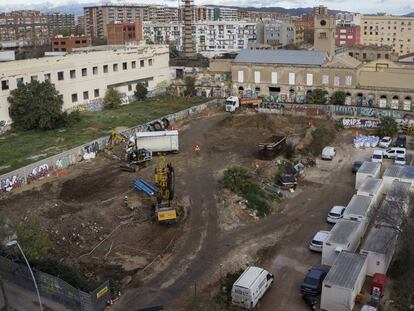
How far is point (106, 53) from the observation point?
6034cm

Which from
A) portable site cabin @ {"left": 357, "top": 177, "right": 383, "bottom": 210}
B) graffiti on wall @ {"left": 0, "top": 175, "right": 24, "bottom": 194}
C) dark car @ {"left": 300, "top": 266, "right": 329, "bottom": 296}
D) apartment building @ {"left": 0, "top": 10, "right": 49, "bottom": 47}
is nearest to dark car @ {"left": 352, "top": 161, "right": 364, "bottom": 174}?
portable site cabin @ {"left": 357, "top": 177, "right": 383, "bottom": 210}

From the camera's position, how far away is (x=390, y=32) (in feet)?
425

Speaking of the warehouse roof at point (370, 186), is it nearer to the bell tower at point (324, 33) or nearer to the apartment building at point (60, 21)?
the bell tower at point (324, 33)

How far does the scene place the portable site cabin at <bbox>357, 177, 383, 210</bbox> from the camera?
98.1 feet

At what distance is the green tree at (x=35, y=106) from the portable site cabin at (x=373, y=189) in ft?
97.7

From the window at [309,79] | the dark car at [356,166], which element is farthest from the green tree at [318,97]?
the dark car at [356,166]

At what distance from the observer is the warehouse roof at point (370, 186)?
30.2 metres

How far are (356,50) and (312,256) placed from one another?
232 feet

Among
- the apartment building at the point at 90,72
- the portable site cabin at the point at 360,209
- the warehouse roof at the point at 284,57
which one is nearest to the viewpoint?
the portable site cabin at the point at 360,209

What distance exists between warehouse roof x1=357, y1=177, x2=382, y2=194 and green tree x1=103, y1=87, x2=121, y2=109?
3489 cm

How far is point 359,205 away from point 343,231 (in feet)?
12.2

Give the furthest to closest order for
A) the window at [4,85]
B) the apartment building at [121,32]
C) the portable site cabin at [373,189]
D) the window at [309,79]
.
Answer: the apartment building at [121,32] < the window at [309,79] < the window at [4,85] < the portable site cabin at [373,189]

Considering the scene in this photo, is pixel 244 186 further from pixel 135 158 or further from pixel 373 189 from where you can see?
pixel 135 158

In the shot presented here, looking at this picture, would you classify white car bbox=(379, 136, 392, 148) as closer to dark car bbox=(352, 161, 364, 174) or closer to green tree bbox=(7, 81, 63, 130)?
dark car bbox=(352, 161, 364, 174)
